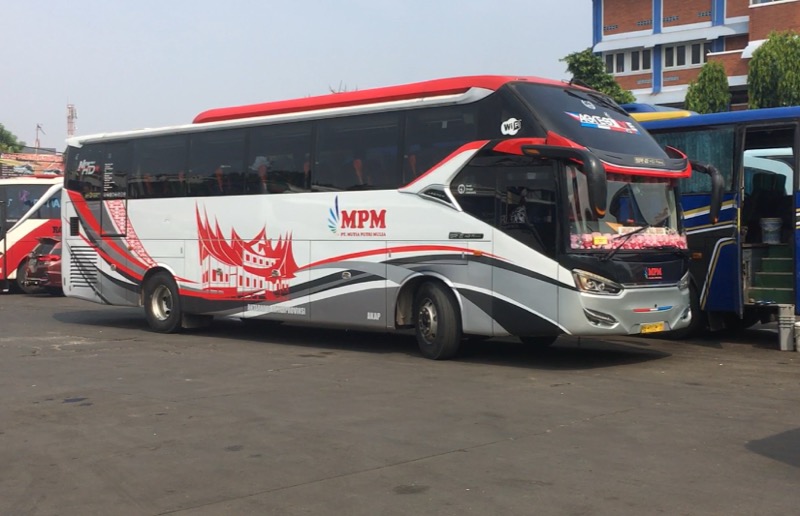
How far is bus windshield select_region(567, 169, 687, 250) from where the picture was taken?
1072 cm

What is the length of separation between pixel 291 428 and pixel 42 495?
7.68 feet

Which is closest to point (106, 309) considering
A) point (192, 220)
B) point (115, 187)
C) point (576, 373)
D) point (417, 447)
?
point (115, 187)

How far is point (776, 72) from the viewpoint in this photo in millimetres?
45125

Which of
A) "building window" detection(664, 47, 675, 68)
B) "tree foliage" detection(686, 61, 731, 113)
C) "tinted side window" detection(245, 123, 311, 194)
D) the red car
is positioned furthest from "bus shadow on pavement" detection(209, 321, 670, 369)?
"building window" detection(664, 47, 675, 68)

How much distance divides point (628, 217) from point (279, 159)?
17.9ft

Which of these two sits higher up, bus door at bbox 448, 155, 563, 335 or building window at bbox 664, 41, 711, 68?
building window at bbox 664, 41, 711, 68

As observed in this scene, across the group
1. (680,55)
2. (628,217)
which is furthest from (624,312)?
(680,55)

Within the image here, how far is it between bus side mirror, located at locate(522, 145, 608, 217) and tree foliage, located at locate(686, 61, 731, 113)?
40.7m

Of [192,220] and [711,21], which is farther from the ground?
[711,21]

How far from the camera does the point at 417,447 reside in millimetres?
7016

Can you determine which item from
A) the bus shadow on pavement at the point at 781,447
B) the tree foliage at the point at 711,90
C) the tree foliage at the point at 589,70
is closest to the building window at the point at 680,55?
the tree foliage at the point at 711,90

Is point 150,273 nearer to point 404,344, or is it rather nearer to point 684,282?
point 404,344

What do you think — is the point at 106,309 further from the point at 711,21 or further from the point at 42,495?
the point at 711,21

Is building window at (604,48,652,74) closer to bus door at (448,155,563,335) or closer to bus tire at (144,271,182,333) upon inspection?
bus tire at (144,271,182,333)
